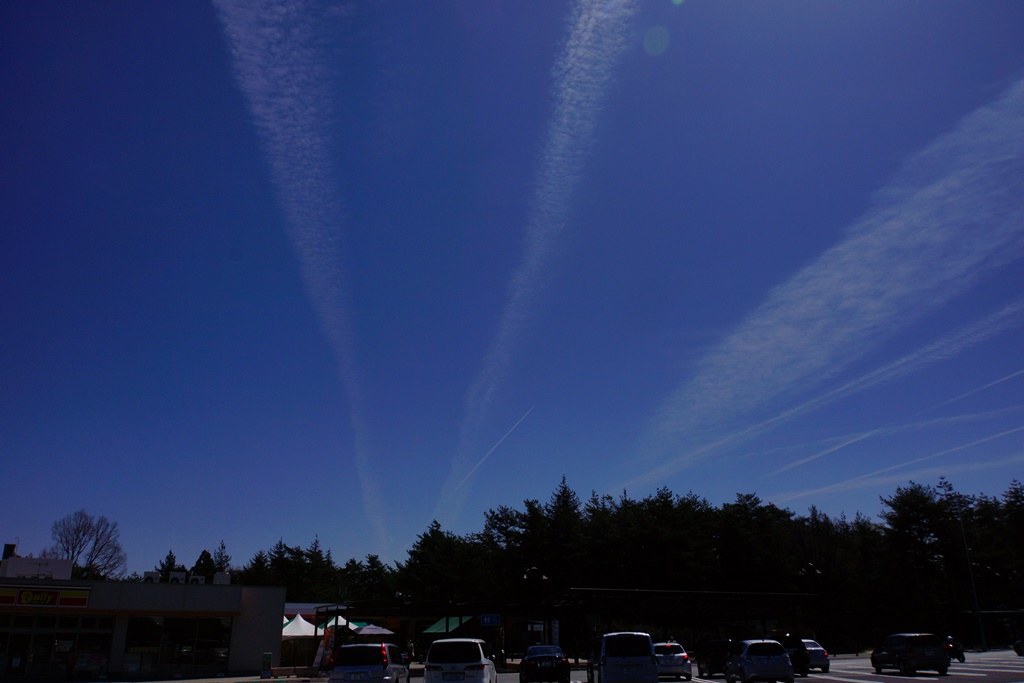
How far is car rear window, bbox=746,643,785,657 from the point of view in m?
21.3

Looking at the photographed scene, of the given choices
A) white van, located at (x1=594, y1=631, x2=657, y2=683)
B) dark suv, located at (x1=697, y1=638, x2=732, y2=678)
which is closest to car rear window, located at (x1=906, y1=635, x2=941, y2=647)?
dark suv, located at (x1=697, y1=638, x2=732, y2=678)

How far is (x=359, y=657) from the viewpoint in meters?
16.8

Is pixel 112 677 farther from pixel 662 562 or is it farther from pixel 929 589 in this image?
pixel 929 589

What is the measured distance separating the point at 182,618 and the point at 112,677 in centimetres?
367

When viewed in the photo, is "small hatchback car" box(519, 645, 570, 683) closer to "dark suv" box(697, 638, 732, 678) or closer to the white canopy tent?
"dark suv" box(697, 638, 732, 678)


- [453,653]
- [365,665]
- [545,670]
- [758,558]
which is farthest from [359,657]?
[758,558]

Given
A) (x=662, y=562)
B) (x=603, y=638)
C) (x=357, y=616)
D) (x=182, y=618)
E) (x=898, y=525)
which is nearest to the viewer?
(x=603, y=638)

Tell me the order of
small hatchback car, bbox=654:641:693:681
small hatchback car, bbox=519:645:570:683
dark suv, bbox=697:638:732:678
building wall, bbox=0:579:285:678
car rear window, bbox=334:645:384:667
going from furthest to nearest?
1. building wall, bbox=0:579:285:678
2. dark suv, bbox=697:638:732:678
3. small hatchback car, bbox=654:641:693:681
4. small hatchback car, bbox=519:645:570:683
5. car rear window, bbox=334:645:384:667

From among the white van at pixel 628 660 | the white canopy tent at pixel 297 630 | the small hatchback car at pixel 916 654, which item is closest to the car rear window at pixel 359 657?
the white van at pixel 628 660

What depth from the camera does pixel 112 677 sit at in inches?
1241

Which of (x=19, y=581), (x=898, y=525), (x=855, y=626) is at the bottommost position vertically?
(x=855, y=626)

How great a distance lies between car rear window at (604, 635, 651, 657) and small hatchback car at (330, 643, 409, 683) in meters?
5.67

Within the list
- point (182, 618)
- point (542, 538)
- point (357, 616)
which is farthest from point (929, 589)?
point (182, 618)

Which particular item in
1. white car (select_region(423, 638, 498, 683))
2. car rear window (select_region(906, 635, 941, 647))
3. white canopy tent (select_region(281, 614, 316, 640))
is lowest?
white canopy tent (select_region(281, 614, 316, 640))
